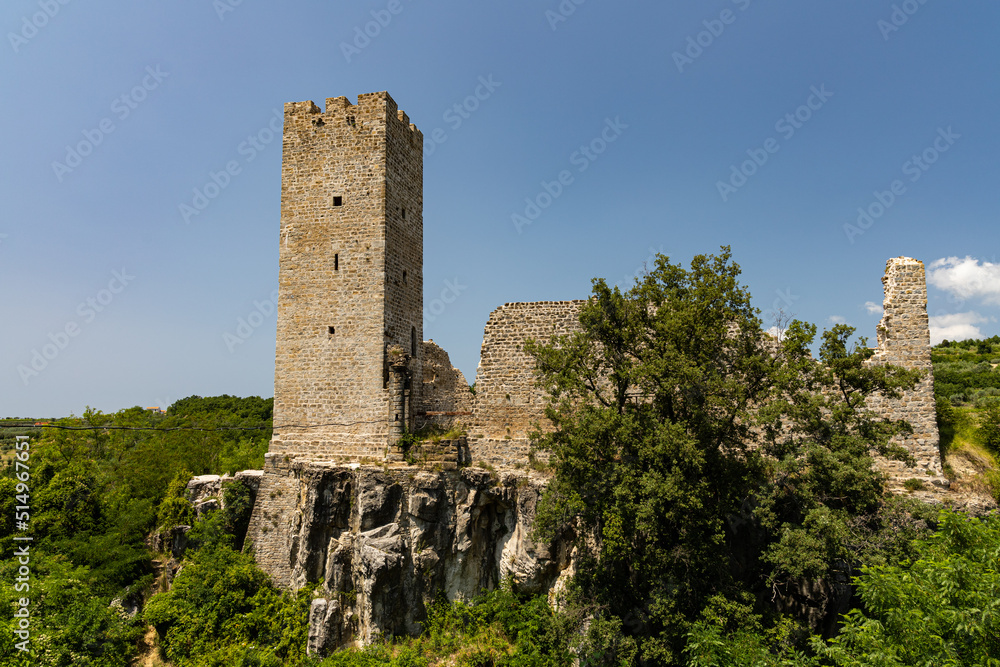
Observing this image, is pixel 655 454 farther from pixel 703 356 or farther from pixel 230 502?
pixel 230 502

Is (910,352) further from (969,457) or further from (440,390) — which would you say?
(440,390)

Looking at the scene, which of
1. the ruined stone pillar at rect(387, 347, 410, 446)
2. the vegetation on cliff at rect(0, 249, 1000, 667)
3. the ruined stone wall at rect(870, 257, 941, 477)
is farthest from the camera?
the ruined stone pillar at rect(387, 347, 410, 446)

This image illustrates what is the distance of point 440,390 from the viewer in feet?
71.3

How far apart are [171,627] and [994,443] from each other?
25.2m

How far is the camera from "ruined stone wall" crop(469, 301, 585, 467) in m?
17.9

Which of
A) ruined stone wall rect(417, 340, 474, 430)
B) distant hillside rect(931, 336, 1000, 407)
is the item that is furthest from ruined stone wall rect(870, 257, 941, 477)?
ruined stone wall rect(417, 340, 474, 430)

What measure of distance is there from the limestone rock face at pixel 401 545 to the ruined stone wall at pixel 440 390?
2283mm

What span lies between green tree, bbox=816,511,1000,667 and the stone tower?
512 inches

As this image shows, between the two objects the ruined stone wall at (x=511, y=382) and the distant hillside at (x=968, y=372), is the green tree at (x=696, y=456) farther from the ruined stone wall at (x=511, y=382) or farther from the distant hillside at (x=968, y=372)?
the distant hillside at (x=968, y=372)

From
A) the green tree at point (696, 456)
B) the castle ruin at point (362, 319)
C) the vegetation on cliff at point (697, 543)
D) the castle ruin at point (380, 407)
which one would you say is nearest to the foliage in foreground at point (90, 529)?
the vegetation on cliff at point (697, 543)

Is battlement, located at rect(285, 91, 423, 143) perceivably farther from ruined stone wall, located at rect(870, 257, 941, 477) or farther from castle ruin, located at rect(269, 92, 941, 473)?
ruined stone wall, located at rect(870, 257, 941, 477)

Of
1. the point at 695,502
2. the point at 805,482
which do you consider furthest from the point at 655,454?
the point at 805,482

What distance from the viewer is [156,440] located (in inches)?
1278

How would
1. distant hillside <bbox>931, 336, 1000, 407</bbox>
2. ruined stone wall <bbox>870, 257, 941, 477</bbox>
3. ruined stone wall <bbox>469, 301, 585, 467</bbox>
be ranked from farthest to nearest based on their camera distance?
distant hillside <bbox>931, 336, 1000, 407</bbox> < ruined stone wall <bbox>469, 301, 585, 467</bbox> < ruined stone wall <bbox>870, 257, 941, 477</bbox>
